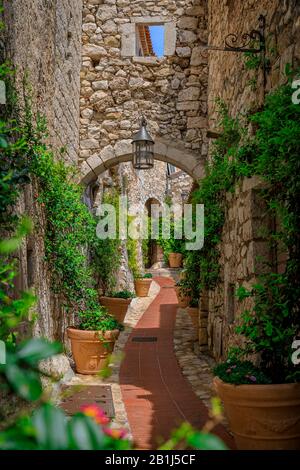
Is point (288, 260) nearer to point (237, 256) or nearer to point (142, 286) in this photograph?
point (237, 256)

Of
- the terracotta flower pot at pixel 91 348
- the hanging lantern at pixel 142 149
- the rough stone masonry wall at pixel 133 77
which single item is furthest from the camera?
the rough stone masonry wall at pixel 133 77

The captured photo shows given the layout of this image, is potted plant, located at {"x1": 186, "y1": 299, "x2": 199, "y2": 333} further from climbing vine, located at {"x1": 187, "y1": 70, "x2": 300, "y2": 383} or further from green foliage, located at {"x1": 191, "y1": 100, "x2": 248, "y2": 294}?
climbing vine, located at {"x1": 187, "y1": 70, "x2": 300, "y2": 383}

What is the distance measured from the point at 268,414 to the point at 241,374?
0.24 meters

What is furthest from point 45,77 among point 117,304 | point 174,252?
point 174,252

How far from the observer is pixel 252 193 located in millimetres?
4004

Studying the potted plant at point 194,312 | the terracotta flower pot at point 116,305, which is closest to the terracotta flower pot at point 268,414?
the potted plant at point 194,312

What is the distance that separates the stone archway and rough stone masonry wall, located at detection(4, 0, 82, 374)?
1.05ft

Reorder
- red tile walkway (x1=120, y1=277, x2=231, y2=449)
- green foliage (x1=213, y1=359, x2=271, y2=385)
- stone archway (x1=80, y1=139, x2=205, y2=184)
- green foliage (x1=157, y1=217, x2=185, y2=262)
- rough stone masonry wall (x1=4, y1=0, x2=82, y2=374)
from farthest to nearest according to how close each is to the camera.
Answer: green foliage (x1=157, y1=217, x2=185, y2=262) → stone archway (x1=80, y1=139, x2=205, y2=184) → rough stone masonry wall (x1=4, y1=0, x2=82, y2=374) → red tile walkway (x1=120, y1=277, x2=231, y2=449) → green foliage (x1=213, y1=359, x2=271, y2=385)

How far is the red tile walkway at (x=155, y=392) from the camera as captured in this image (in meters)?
Result: 3.43

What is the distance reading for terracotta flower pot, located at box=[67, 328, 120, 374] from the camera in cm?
530

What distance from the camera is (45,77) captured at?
207 inches

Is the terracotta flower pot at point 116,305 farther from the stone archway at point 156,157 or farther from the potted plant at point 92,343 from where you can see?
the potted plant at point 92,343

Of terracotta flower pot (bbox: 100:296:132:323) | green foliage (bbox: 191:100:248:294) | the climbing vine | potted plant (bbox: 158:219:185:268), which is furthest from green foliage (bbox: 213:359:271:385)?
potted plant (bbox: 158:219:185:268)

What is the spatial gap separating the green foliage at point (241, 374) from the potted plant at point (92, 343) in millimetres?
2684
